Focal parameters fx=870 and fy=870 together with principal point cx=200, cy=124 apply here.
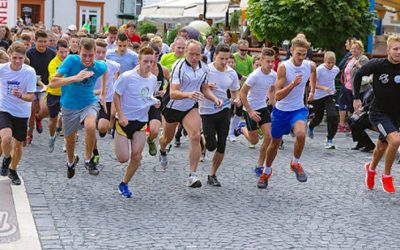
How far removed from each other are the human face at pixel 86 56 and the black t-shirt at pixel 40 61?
405cm

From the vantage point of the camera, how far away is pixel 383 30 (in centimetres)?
2261

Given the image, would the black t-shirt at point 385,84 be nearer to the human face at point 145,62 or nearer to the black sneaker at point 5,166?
the human face at point 145,62

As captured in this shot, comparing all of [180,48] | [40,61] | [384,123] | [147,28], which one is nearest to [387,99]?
[384,123]

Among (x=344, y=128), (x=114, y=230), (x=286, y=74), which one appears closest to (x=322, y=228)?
(x=114, y=230)

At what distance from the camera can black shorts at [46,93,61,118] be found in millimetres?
12680

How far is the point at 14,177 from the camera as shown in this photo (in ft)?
32.3

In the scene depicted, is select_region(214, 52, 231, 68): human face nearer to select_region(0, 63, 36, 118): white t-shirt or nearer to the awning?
select_region(0, 63, 36, 118): white t-shirt

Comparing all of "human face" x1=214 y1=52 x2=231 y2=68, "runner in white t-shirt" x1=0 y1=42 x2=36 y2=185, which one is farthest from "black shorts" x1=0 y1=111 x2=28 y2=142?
"human face" x1=214 y1=52 x2=231 y2=68

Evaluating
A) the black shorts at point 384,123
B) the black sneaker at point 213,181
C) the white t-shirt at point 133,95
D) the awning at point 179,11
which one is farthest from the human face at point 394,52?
the awning at point 179,11

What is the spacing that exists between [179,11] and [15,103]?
777 inches

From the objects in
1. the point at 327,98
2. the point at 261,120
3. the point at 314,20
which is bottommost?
the point at 327,98

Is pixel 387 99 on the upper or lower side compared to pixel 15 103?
upper

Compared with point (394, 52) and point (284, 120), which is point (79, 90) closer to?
point (284, 120)

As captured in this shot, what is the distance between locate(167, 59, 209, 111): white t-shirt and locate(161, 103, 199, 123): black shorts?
4 centimetres
